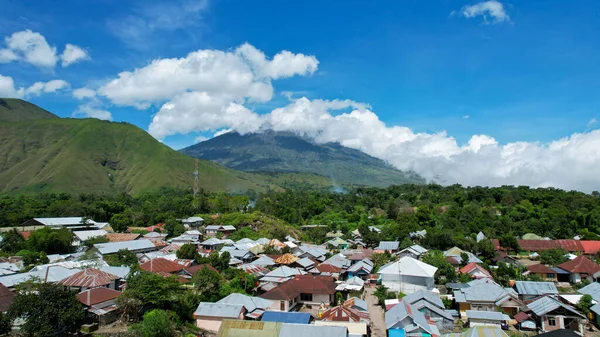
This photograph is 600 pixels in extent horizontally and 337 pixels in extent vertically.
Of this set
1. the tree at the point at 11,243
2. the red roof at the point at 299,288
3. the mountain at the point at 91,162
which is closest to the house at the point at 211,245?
the tree at the point at 11,243

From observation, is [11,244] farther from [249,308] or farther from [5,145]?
[5,145]

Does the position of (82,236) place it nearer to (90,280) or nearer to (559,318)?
(90,280)

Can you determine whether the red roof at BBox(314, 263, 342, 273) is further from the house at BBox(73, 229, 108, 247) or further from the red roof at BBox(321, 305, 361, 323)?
the house at BBox(73, 229, 108, 247)

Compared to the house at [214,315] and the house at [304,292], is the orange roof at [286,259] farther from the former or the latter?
the house at [214,315]

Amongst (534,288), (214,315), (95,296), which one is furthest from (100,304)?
(534,288)

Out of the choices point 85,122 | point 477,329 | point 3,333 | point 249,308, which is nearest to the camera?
point 477,329

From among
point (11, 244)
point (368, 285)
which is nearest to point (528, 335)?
point (368, 285)
